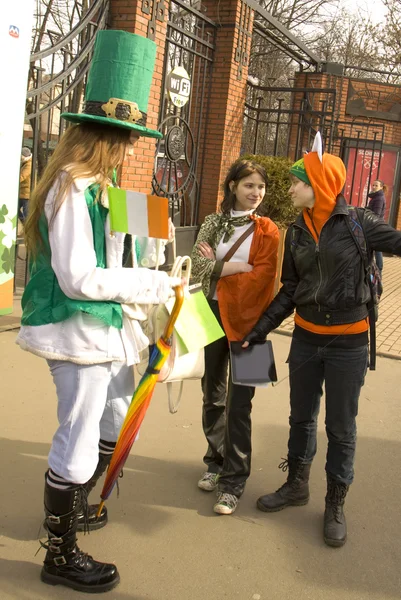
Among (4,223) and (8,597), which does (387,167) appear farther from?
(8,597)

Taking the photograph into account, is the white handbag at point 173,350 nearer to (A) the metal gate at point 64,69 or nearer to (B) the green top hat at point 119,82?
(B) the green top hat at point 119,82

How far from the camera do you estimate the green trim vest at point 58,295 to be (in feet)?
7.66

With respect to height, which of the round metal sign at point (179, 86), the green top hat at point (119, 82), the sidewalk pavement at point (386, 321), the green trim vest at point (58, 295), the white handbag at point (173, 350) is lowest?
the sidewalk pavement at point (386, 321)

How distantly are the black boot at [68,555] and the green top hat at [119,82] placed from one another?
144cm

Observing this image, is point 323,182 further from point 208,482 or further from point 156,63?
point 156,63

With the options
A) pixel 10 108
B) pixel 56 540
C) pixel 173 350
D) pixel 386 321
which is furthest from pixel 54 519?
pixel 386 321

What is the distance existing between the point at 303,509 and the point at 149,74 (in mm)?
2330

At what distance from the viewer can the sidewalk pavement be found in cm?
654

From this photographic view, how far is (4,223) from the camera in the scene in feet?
18.2

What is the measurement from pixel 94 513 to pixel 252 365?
104cm

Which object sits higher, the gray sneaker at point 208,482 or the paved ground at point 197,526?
the gray sneaker at point 208,482

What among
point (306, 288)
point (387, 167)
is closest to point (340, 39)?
point (387, 167)

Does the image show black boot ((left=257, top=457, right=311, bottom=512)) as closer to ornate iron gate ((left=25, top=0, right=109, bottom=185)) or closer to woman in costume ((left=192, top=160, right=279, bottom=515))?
woman in costume ((left=192, top=160, right=279, bottom=515))

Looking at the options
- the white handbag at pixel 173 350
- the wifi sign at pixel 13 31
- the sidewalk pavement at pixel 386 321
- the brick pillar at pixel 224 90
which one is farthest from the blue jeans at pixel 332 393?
the brick pillar at pixel 224 90
